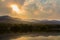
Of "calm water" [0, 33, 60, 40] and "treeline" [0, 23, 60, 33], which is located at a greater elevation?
"treeline" [0, 23, 60, 33]

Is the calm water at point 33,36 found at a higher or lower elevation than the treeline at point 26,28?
lower

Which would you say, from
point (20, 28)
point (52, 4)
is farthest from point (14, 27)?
point (52, 4)

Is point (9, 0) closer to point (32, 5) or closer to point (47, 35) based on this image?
point (32, 5)

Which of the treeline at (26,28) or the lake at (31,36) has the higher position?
the treeline at (26,28)

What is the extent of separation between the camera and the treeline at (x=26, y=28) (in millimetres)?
659

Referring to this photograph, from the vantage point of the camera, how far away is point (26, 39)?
2.31 ft

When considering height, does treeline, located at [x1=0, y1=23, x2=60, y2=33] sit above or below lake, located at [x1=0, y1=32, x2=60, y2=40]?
above

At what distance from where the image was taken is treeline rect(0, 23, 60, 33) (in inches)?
25.9

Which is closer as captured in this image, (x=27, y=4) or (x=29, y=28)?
(x=29, y=28)

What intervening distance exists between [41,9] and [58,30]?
159 mm

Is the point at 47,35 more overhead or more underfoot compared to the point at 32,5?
more underfoot

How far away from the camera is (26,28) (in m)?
0.68

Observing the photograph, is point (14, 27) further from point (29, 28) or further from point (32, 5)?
point (32, 5)

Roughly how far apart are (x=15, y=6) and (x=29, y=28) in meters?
0.19
